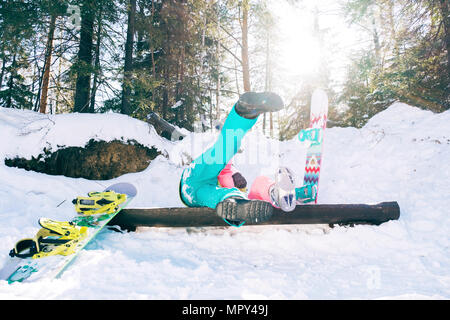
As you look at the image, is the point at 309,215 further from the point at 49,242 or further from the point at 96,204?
the point at 49,242

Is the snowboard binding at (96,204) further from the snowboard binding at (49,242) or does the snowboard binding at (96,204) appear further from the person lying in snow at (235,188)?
the person lying in snow at (235,188)

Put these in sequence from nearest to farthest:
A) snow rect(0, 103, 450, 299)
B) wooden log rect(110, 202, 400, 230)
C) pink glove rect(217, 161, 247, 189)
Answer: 1. snow rect(0, 103, 450, 299)
2. wooden log rect(110, 202, 400, 230)
3. pink glove rect(217, 161, 247, 189)

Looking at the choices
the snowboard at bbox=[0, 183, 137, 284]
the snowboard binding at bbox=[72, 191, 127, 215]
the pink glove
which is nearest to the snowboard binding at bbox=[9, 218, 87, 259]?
the snowboard at bbox=[0, 183, 137, 284]

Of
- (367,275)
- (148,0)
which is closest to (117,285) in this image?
(367,275)

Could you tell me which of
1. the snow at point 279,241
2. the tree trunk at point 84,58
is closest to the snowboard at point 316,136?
the snow at point 279,241

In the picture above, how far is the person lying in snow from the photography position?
1.90 metres

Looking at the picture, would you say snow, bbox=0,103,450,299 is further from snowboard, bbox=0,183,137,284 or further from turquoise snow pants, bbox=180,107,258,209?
turquoise snow pants, bbox=180,107,258,209

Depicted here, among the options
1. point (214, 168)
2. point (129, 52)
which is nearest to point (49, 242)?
point (214, 168)

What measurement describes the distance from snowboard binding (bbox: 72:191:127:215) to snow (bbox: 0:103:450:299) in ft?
0.92

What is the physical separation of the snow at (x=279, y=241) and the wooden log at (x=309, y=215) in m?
0.13

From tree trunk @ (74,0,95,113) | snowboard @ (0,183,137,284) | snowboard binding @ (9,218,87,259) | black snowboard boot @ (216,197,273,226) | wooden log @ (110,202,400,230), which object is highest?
tree trunk @ (74,0,95,113)

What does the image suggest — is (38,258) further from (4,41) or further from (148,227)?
(4,41)

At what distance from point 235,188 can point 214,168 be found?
262mm

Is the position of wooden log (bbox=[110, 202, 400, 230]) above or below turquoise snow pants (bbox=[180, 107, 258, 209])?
below
